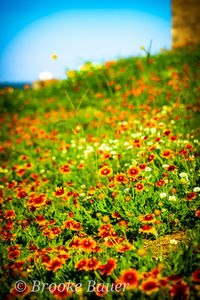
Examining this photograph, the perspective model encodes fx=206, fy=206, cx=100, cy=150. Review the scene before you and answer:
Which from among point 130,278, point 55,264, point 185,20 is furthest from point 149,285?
point 185,20

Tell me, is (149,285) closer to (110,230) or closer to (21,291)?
(110,230)

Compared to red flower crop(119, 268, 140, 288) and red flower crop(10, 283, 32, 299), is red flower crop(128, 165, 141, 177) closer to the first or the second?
red flower crop(119, 268, 140, 288)

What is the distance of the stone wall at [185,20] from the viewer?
9969mm

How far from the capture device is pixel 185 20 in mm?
10211

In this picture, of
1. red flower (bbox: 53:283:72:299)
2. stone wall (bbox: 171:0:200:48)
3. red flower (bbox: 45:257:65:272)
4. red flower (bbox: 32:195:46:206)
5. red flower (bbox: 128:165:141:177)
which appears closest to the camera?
red flower (bbox: 53:283:72:299)

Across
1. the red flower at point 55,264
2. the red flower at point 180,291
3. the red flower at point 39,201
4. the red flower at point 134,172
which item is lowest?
the red flower at point 180,291

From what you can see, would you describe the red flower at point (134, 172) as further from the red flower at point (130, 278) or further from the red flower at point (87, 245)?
the red flower at point (130, 278)

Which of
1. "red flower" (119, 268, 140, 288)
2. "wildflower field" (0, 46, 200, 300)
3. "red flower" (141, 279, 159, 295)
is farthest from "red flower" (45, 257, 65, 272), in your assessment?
"red flower" (141, 279, 159, 295)

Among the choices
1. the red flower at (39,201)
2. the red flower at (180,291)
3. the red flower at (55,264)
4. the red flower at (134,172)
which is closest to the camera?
the red flower at (180,291)

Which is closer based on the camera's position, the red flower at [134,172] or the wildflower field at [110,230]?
the wildflower field at [110,230]

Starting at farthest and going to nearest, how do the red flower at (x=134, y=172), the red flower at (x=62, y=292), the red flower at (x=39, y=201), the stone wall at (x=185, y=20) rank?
the stone wall at (x=185, y=20) < the red flower at (x=134, y=172) < the red flower at (x=39, y=201) < the red flower at (x=62, y=292)

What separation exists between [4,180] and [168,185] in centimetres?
222

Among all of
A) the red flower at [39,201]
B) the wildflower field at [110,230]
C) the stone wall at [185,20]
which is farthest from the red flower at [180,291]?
the stone wall at [185,20]

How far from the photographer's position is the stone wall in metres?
9.97
